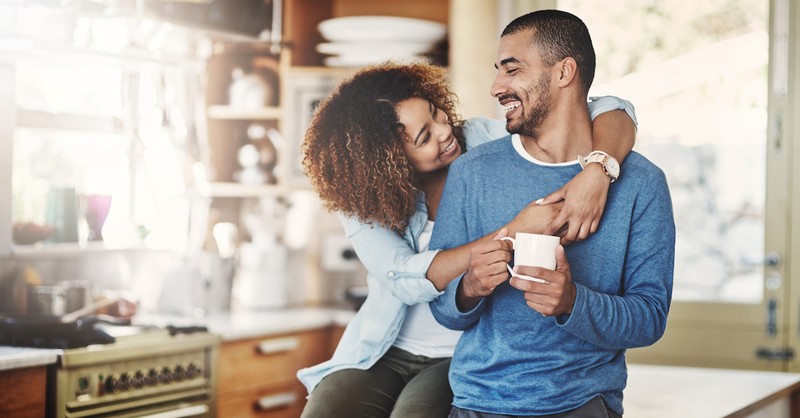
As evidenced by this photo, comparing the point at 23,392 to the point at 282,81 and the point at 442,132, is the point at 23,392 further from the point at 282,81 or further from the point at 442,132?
the point at 282,81

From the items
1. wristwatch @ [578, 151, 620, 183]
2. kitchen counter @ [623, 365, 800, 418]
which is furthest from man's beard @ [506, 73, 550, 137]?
kitchen counter @ [623, 365, 800, 418]

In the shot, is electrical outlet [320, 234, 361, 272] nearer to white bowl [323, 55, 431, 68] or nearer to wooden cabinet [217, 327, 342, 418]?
wooden cabinet [217, 327, 342, 418]

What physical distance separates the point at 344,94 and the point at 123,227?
1.82 m

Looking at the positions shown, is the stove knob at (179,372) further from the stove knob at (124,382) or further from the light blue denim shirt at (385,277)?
the light blue denim shirt at (385,277)

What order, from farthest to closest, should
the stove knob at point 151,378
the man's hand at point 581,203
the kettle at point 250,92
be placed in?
the kettle at point 250,92 → the stove knob at point 151,378 → the man's hand at point 581,203

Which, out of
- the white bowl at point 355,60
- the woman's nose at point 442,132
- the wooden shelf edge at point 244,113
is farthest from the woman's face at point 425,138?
the wooden shelf edge at point 244,113

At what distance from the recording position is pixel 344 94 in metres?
2.04

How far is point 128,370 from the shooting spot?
8.82 ft

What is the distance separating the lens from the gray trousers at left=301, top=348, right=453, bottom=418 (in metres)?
1.77

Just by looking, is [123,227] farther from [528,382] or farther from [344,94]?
[528,382]

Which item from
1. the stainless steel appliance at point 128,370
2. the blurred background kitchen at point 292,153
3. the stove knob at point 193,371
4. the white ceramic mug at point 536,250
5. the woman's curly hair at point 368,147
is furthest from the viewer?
the blurred background kitchen at point 292,153

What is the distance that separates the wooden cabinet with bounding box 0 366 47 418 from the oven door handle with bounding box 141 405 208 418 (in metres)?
0.37

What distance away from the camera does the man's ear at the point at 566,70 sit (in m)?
1.65

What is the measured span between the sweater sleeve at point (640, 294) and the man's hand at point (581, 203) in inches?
3.6
